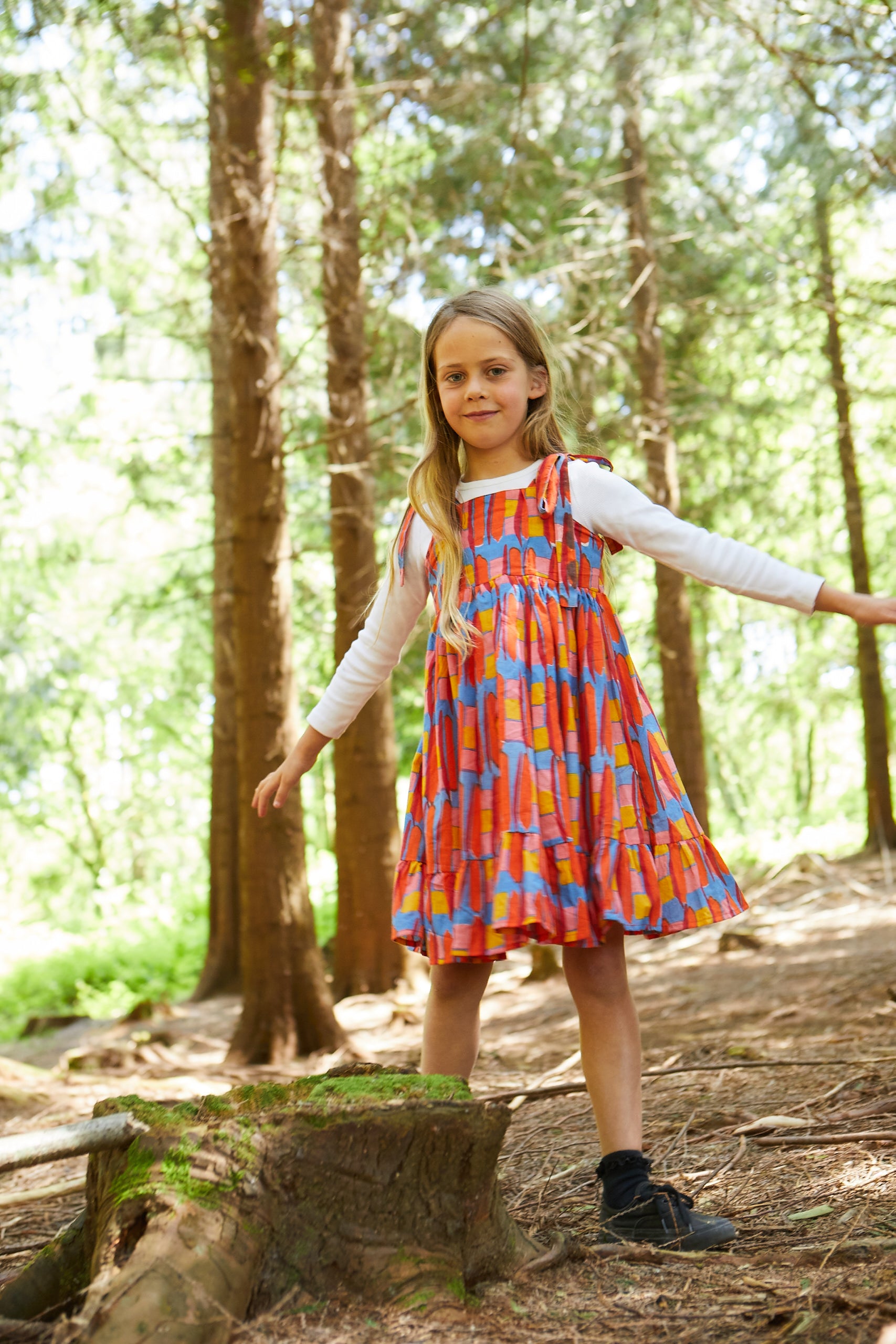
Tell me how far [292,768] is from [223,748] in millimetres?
7449

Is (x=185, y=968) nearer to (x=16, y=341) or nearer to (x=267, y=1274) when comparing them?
(x=16, y=341)

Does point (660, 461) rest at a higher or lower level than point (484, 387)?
higher

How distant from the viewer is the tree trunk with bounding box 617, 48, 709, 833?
34.6ft

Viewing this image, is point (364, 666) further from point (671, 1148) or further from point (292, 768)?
point (671, 1148)

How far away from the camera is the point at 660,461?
10.5 metres

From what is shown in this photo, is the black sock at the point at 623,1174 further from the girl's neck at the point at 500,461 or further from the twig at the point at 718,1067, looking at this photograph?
the girl's neck at the point at 500,461

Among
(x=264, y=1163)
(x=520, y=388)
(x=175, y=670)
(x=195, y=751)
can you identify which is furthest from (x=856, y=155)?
(x=195, y=751)

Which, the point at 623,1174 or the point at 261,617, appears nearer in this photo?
the point at 623,1174

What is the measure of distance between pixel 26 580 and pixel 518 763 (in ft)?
47.4

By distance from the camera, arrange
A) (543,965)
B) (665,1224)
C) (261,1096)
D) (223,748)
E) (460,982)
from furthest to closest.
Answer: (223,748) → (543,965) → (460,982) → (665,1224) → (261,1096)

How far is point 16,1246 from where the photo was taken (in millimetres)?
2479

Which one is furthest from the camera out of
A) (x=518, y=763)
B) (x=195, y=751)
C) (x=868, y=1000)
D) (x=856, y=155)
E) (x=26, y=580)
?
(x=195, y=751)

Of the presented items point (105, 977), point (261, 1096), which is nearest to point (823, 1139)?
point (261, 1096)

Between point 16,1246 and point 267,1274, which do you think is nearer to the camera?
point 267,1274
